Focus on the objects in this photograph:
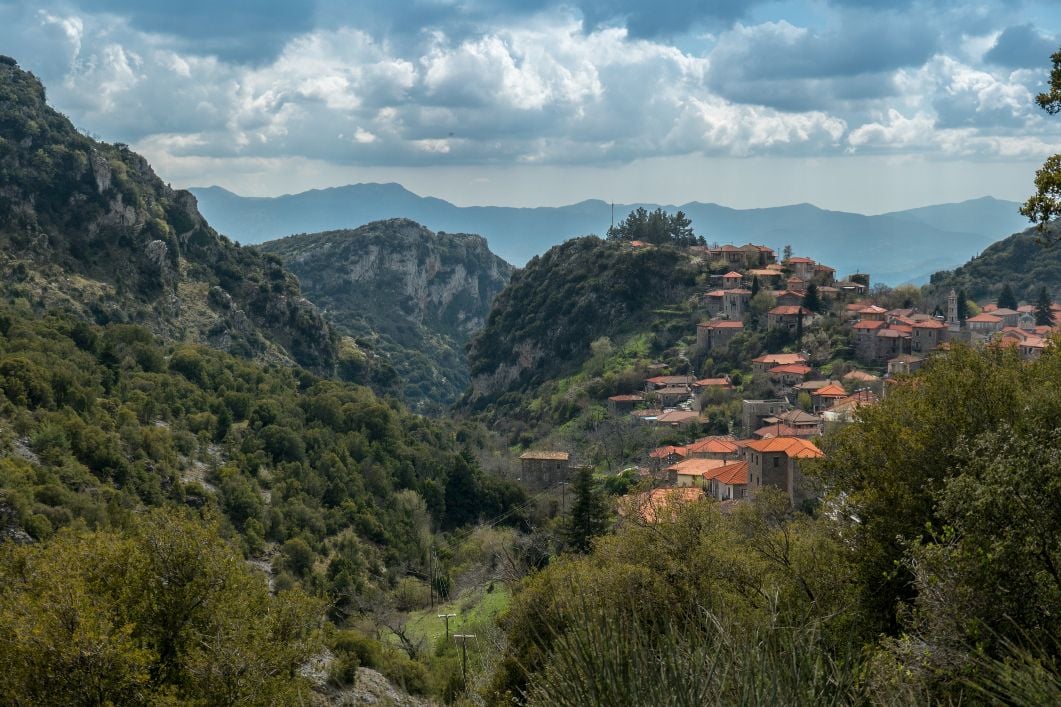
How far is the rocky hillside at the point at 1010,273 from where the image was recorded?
112125 millimetres

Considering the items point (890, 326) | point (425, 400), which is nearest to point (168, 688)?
point (890, 326)

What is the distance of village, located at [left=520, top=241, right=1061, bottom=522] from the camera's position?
48344 millimetres

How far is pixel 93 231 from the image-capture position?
82.6 m

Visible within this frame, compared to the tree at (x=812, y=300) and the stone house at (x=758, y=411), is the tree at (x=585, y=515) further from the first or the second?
the tree at (x=812, y=300)

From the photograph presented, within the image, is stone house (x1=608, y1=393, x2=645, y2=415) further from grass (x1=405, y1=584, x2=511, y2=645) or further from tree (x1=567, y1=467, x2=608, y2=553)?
tree (x1=567, y1=467, x2=608, y2=553)

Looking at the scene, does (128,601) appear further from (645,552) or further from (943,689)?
(943,689)

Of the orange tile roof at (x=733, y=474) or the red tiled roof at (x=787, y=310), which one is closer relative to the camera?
the orange tile roof at (x=733, y=474)

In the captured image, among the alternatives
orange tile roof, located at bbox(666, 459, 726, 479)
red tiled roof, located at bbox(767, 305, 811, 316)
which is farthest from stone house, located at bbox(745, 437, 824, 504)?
red tiled roof, located at bbox(767, 305, 811, 316)

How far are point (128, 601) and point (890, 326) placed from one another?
231 feet

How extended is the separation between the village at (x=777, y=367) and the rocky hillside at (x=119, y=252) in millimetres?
34527

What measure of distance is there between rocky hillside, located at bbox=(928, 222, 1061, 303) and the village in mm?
21515

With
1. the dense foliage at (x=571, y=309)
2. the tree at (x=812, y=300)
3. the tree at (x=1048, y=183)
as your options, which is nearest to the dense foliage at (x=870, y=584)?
the tree at (x=1048, y=183)

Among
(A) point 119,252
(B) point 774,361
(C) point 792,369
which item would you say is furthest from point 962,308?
(A) point 119,252

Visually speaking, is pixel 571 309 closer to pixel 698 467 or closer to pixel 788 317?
pixel 788 317
